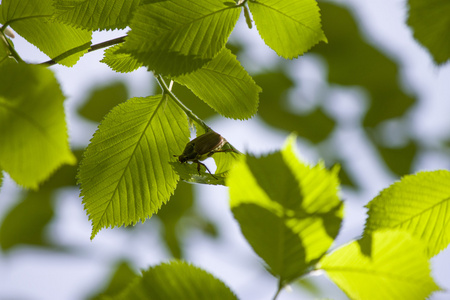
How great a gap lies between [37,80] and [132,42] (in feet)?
0.31

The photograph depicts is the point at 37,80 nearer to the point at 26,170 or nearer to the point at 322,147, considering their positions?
the point at 26,170

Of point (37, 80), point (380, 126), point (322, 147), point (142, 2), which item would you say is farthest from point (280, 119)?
point (37, 80)

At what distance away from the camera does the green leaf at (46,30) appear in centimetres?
58

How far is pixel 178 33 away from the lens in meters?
0.47

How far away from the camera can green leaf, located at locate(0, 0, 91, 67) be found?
58 cm

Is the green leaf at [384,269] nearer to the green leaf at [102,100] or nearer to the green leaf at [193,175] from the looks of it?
the green leaf at [193,175]

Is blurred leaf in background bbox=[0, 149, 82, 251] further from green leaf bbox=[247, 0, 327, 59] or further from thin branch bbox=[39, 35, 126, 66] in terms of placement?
green leaf bbox=[247, 0, 327, 59]

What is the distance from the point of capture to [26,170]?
39cm

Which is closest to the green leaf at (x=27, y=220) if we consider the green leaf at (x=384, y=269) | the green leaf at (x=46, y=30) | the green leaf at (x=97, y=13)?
the green leaf at (x=46, y=30)

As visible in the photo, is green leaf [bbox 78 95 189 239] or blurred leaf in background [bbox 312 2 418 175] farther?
blurred leaf in background [bbox 312 2 418 175]

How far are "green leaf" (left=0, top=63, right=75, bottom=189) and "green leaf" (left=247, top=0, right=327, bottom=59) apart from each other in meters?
0.25

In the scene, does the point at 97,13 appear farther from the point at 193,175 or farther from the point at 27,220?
the point at 27,220

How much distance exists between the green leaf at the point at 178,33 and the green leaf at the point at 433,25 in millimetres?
312

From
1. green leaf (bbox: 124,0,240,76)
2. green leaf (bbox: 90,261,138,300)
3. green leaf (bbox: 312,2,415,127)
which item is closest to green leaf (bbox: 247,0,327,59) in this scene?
green leaf (bbox: 124,0,240,76)
